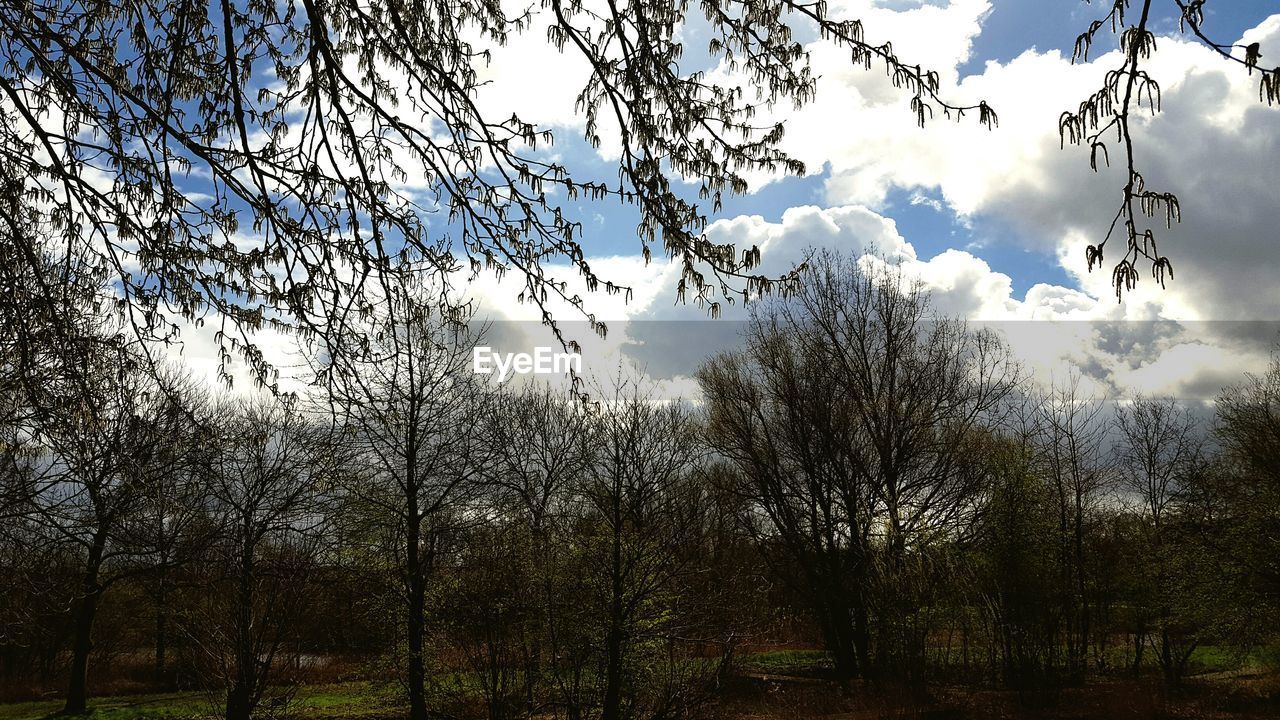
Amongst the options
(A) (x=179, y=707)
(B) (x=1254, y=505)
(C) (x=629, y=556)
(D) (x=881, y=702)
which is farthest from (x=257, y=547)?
(B) (x=1254, y=505)

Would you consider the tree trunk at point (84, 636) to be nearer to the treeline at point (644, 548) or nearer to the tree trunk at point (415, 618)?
the treeline at point (644, 548)

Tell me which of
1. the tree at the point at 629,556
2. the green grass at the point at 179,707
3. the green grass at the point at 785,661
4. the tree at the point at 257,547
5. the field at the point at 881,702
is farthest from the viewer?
the green grass at the point at 785,661

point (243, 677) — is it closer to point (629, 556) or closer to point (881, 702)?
point (629, 556)

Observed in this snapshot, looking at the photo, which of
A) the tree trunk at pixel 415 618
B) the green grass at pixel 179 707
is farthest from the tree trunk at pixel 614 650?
the green grass at pixel 179 707

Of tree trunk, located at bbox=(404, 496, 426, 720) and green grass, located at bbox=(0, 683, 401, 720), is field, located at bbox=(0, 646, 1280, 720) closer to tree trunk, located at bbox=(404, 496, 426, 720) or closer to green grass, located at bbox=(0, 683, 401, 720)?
green grass, located at bbox=(0, 683, 401, 720)

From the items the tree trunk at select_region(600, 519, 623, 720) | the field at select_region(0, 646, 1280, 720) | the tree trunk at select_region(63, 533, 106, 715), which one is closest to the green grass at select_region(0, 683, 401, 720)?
the field at select_region(0, 646, 1280, 720)

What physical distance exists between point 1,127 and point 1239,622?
70.7 ft

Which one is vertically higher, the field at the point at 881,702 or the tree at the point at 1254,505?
the tree at the point at 1254,505

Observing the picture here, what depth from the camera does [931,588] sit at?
1509cm

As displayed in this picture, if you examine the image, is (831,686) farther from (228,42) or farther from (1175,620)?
(228,42)

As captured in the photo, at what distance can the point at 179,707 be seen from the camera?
17906mm

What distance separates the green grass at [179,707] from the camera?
16.1 m

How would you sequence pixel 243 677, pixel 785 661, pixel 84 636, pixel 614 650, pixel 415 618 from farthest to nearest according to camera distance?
pixel 785 661
pixel 84 636
pixel 415 618
pixel 614 650
pixel 243 677

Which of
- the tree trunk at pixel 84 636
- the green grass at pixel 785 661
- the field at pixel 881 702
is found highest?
the tree trunk at pixel 84 636
